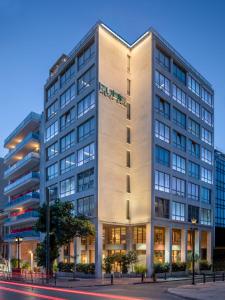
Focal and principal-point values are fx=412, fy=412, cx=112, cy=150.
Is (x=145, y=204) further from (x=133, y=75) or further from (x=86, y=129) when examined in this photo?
(x=133, y=75)

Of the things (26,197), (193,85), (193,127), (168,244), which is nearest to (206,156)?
(193,127)

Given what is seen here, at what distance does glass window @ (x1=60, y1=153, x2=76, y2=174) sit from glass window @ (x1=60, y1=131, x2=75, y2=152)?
1.51 metres

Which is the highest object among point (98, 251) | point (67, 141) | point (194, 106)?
point (194, 106)

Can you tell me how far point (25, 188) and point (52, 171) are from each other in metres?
14.5

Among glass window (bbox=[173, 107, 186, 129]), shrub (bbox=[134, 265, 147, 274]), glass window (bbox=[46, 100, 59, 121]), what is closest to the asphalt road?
shrub (bbox=[134, 265, 147, 274])

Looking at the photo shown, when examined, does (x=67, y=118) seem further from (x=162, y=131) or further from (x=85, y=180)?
(x=162, y=131)

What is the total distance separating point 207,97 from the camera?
7188cm

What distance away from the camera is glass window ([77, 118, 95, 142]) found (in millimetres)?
53750

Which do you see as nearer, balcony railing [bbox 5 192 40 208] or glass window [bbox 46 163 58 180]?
glass window [bbox 46 163 58 180]

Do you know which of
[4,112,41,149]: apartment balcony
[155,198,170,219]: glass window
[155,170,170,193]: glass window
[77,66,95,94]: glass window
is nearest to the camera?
[155,198,170,219]: glass window

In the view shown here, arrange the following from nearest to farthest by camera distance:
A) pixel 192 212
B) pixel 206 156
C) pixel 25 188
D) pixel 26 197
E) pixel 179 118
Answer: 1. pixel 179 118
2. pixel 192 212
3. pixel 206 156
4. pixel 26 197
5. pixel 25 188

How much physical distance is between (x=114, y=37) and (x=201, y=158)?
24372 mm

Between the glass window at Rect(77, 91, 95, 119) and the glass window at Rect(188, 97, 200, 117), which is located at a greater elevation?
the glass window at Rect(188, 97, 200, 117)

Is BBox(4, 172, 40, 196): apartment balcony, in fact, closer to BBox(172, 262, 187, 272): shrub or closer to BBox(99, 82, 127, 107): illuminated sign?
BBox(99, 82, 127, 107): illuminated sign
